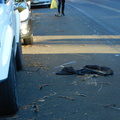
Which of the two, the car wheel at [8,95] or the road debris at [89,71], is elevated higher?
the car wheel at [8,95]

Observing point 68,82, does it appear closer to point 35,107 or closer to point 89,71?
point 89,71

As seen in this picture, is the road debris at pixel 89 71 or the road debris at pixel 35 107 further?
the road debris at pixel 89 71

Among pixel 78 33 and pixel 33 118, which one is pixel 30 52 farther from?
pixel 33 118

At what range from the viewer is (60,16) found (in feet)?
65.1

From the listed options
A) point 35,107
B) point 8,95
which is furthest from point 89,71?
point 8,95

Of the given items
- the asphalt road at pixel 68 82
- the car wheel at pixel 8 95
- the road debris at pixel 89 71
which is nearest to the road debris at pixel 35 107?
the asphalt road at pixel 68 82

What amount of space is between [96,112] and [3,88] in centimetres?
142

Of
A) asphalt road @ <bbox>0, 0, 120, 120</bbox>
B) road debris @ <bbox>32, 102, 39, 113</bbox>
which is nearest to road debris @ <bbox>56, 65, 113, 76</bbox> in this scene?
asphalt road @ <bbox>0, 0, 120, 120</bbox>

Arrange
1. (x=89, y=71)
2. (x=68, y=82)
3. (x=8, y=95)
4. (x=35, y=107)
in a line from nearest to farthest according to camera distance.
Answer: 1. (x=8, y=95)
2. (x=35, y=107)
3. (x=68, y=82)
4. (x=89, y=71)

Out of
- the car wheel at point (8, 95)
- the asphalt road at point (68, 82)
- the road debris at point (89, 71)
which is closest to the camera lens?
the car wheel at point (8, 95)

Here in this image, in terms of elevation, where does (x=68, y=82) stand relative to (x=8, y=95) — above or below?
below

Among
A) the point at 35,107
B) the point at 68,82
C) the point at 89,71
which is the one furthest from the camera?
the point at 89,71

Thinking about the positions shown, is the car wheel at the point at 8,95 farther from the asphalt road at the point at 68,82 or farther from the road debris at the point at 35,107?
the road debris at the point at 35,107

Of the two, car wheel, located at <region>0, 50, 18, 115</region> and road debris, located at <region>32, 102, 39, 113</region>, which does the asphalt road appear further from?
car wheel, located at <region>0, 50, 18, 115</region>
